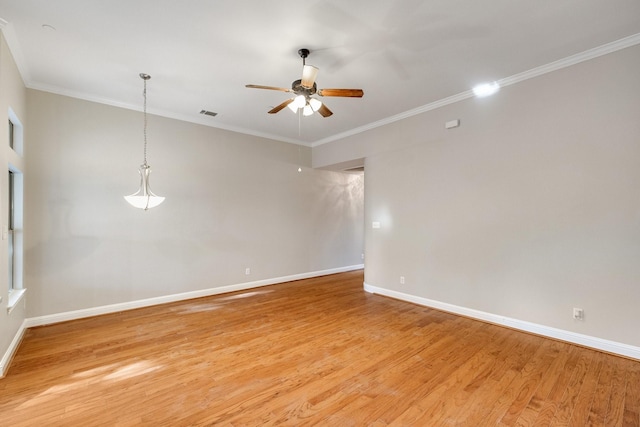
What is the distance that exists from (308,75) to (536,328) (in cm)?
375

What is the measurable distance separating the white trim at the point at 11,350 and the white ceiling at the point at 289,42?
2961 mm

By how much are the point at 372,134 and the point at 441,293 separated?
116 inches

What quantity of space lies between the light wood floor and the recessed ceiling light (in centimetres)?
301

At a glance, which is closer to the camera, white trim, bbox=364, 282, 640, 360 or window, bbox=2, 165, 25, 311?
white trim, bbox=364, 282, 640, 360

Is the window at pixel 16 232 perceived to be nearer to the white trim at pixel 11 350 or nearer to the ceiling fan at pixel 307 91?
the white trim at pixel 11 350

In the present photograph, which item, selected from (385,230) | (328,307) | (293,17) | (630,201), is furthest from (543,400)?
(293,17)

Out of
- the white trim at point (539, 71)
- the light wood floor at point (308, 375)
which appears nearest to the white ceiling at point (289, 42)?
the white trim at point (539, 71)

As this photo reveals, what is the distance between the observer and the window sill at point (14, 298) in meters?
2.82

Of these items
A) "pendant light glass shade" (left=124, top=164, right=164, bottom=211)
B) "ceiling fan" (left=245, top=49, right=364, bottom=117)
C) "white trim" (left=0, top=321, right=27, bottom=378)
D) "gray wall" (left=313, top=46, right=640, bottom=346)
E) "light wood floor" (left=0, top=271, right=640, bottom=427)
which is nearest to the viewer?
"light wood floor" (left=0, top=271, right=640, bottom=427)

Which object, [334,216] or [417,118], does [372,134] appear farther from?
[334,216]

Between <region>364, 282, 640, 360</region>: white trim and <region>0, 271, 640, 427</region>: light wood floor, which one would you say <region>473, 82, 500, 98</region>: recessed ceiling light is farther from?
<region>0, 271, 640, 427</region>: light wood floor

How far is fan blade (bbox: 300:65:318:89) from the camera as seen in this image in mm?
2531

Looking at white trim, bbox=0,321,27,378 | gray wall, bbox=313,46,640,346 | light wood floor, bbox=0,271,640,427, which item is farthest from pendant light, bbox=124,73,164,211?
gray wall, bbox=313,46,640,346

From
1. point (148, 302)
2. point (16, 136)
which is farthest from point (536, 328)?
point (16, 136)
